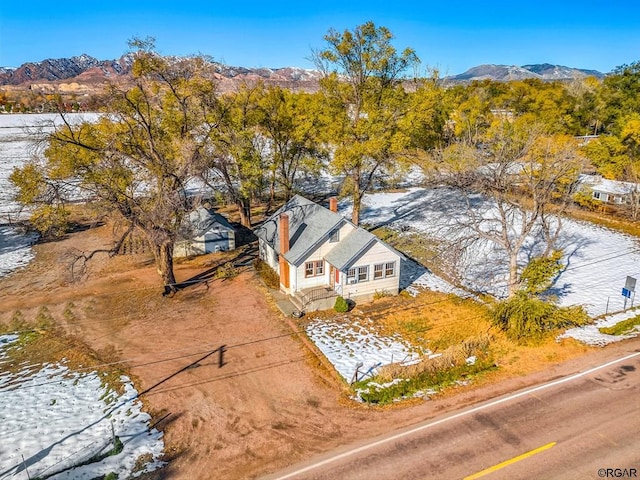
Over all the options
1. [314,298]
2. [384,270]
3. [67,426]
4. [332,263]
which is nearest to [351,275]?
[332,263]

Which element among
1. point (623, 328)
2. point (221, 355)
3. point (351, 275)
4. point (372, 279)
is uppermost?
point (351, 275)

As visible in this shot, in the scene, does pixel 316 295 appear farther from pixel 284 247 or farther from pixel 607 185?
pixel 607 185

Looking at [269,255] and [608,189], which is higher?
[608,189]

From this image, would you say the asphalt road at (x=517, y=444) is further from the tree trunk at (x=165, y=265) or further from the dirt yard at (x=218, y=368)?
the tree trunk at (x=165, y=265)

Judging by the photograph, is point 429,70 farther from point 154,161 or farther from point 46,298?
point 46,298

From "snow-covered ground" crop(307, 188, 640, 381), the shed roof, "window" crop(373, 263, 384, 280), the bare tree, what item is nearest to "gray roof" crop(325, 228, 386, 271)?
"window" crop(373, 263, 384, 280)

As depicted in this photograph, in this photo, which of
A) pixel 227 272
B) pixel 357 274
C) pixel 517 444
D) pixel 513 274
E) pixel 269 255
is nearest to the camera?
pixel 517 444

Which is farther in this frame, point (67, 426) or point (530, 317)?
point (530, 317)

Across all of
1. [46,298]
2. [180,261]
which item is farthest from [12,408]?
[180,261]
